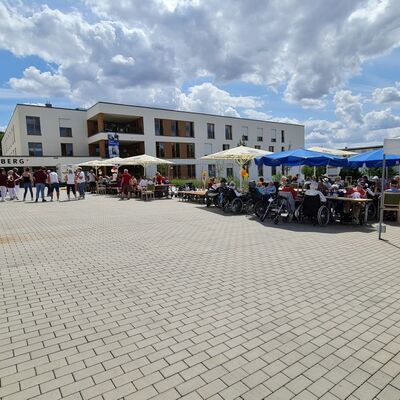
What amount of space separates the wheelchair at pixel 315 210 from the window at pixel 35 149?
3802 centimetres

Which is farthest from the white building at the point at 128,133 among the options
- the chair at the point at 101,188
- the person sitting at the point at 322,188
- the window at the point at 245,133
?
the person sitting at the point at 322,188

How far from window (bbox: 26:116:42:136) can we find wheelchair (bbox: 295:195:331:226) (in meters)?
38.3

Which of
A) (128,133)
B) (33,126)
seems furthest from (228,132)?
(33,126)

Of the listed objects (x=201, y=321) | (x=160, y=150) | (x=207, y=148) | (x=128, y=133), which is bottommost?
(x=201, y=321)

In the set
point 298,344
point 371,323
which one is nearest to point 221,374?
point 298,344

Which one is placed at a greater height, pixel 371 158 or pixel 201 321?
pixel 371 158

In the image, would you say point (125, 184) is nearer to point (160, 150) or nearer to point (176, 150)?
point (160, 150)

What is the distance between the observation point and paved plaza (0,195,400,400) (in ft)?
8.05

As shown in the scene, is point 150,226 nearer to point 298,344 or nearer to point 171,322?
point 171,322

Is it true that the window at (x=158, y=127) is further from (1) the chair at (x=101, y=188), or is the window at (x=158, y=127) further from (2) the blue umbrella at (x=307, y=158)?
(2) the blue umbrella at (x=307, y=158)

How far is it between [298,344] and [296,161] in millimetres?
10198

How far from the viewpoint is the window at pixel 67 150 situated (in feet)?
133

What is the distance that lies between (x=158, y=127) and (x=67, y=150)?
12.2 m

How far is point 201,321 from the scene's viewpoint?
3.45 m
